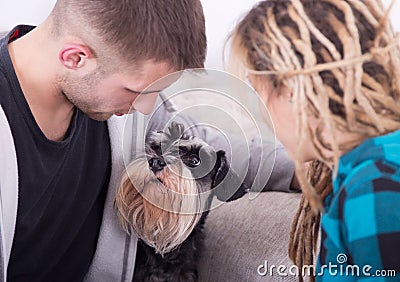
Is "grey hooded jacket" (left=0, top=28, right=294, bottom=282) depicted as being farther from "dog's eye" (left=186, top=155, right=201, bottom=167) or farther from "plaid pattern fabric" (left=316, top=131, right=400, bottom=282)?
"plaid pattern fabric" (left=316, top=131, right=400, bottom=282)

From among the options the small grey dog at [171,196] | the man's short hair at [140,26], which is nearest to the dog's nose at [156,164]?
the small grey dog at [171,196]

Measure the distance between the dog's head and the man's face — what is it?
0.09 meters

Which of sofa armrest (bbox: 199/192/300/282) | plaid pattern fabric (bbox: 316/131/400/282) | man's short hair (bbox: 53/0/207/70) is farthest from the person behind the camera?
sofa armrest (bbox: 199/192/300/282)

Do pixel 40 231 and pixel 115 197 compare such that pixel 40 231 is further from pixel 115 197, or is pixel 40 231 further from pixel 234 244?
pixel 234 244

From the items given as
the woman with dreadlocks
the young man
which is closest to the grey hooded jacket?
the young man

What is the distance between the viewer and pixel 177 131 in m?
1.22

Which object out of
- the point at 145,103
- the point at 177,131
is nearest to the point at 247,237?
the point at 177,131

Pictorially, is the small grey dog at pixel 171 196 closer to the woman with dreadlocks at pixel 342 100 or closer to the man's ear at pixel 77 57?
the man's ear at pixel 77 57

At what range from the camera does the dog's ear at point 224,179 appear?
1.21m

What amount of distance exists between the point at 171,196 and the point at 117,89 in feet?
0.81

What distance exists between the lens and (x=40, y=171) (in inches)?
47.2

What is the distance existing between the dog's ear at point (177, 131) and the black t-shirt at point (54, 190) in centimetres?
20

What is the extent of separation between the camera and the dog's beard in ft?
4.00

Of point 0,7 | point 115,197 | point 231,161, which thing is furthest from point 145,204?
point 0,7
